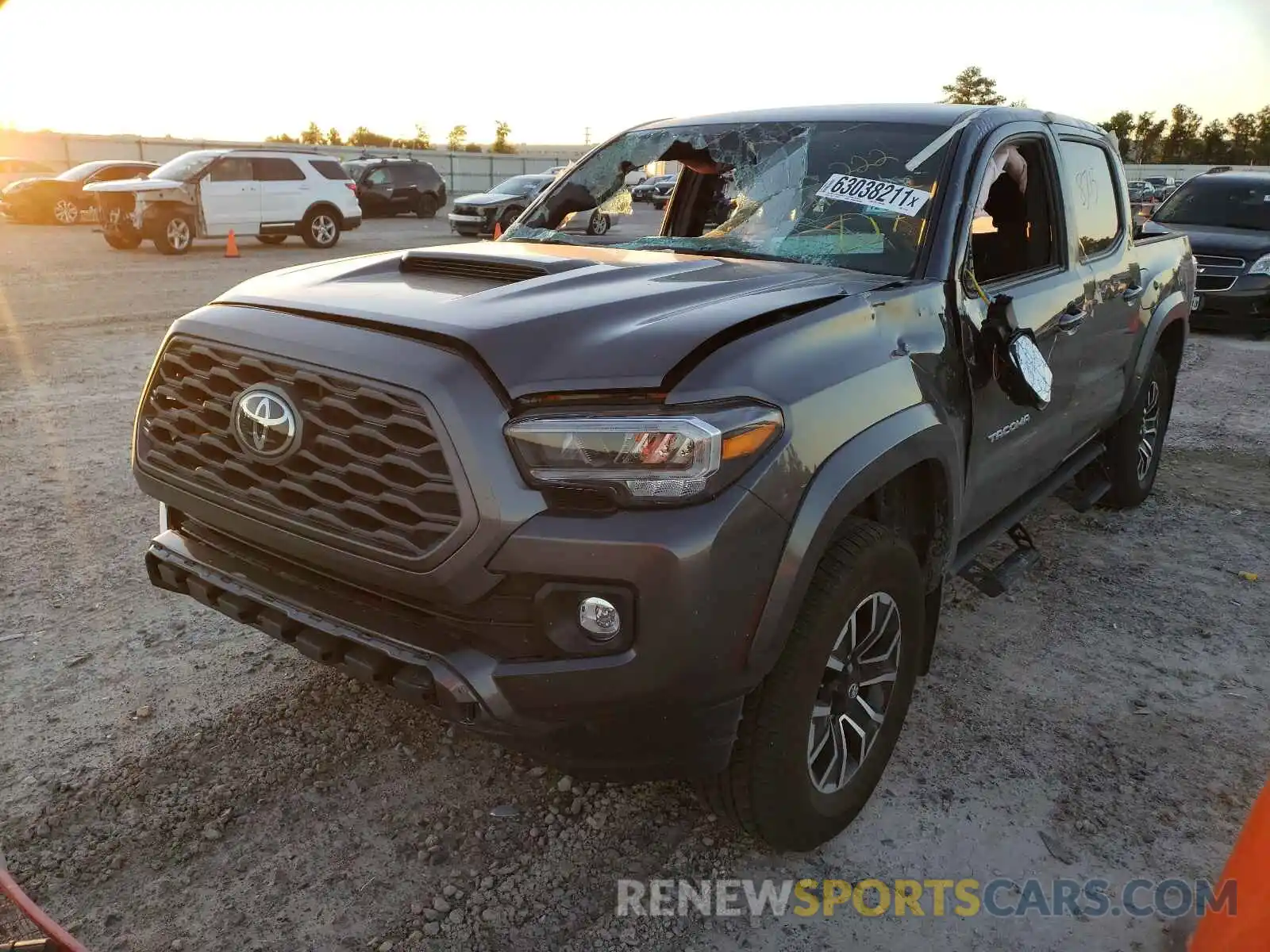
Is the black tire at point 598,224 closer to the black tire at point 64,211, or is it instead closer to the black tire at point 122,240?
the black tire at point 122,240

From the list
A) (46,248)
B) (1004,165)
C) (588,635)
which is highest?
(1004,165)

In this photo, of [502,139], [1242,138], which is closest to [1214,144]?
[1242,138]

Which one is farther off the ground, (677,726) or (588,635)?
(588,635)

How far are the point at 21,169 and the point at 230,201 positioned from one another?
754 inches

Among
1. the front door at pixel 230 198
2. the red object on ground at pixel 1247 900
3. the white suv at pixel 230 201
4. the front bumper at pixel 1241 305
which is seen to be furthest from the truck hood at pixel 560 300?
the front door at pixel 230 198

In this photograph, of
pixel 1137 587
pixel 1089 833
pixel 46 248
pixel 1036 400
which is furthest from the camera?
pixel 46 248

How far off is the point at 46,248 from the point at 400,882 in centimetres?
1964

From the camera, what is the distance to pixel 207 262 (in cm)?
1612

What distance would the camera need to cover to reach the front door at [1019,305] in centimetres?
307

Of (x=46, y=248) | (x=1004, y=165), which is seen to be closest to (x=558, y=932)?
(x=1004, y=165)

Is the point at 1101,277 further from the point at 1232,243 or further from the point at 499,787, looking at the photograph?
the point at 1232,243

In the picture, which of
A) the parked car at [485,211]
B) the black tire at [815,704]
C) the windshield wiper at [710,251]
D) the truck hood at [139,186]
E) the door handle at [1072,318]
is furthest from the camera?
the parked car at [485,211]

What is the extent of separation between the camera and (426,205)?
28375 millimetres

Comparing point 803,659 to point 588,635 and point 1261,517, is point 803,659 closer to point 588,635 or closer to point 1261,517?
point 588,635
